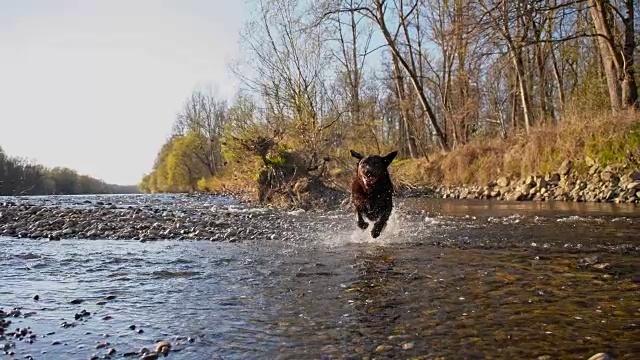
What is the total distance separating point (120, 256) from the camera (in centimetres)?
680

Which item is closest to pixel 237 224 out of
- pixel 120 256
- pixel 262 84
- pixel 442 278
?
pixel 120 256

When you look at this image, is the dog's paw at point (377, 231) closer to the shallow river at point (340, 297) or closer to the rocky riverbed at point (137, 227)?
the shallow river at point (340, 297)

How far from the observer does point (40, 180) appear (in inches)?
2131

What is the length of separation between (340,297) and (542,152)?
16855 mm

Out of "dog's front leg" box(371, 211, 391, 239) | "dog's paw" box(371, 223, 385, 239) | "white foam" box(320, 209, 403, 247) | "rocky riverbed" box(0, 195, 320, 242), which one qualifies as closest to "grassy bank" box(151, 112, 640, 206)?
"rocky riverbed" box(0, 195, 320, 242)

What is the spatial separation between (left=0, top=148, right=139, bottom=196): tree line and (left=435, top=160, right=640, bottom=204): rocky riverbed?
33.9 meters

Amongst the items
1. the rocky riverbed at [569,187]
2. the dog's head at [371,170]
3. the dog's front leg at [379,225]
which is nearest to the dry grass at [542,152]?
the rocky riverbed at [569,187]

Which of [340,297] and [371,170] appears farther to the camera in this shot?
[371,170]

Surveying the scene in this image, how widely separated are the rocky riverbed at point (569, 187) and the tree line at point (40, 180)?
33.9 meters

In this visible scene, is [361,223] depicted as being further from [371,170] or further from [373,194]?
[371,170]

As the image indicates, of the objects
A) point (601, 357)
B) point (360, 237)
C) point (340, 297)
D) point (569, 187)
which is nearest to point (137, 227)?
point (360, 237)

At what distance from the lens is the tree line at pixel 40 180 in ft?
152

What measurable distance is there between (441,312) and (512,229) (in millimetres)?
5645

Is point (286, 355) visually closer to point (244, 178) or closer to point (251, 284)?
point (251, 284)
